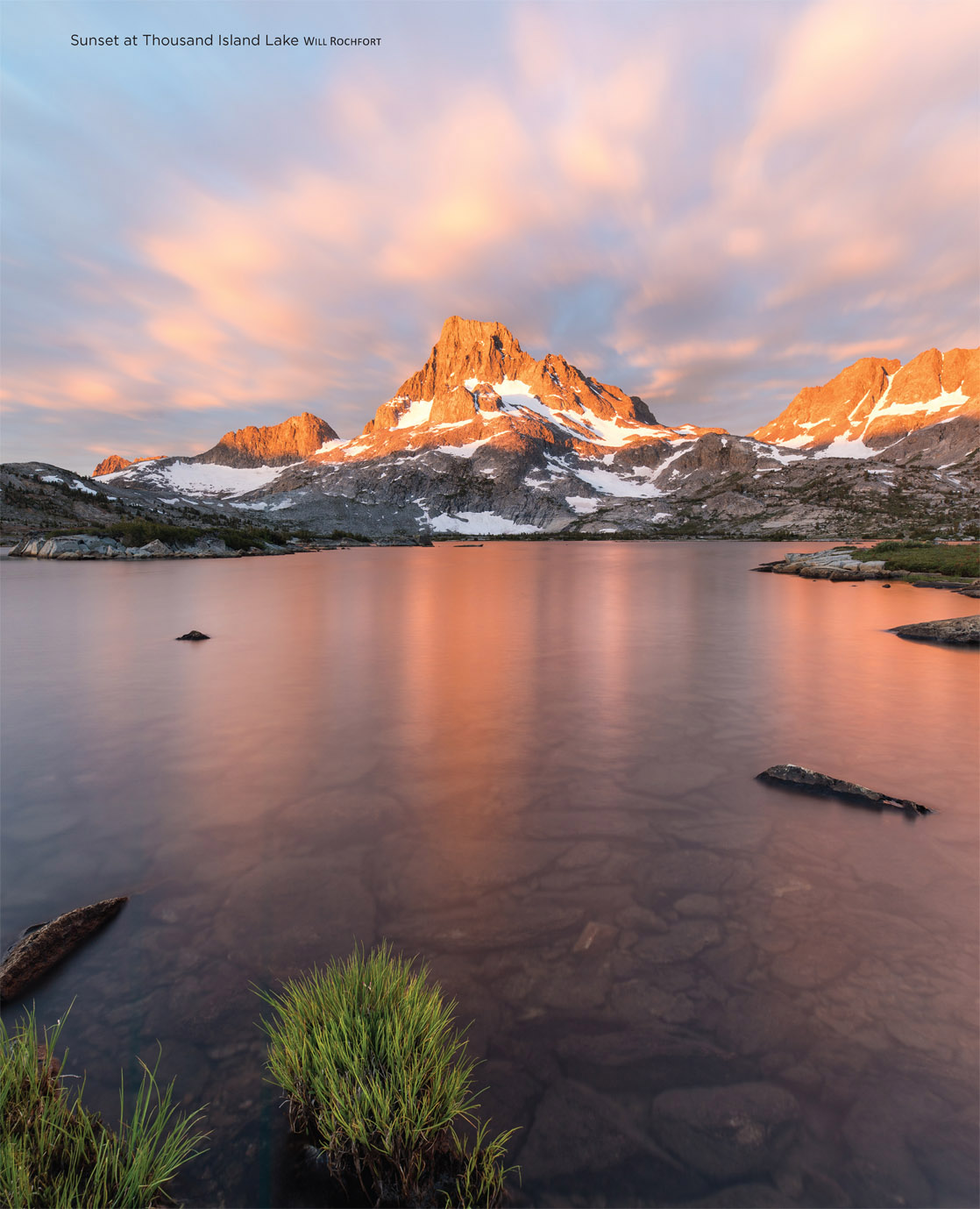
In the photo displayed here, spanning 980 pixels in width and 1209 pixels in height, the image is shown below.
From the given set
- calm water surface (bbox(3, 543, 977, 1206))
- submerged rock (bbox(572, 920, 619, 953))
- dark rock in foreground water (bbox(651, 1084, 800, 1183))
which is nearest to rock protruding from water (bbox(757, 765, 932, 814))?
calm water surface (bbox(3, 543, 977, 1206))

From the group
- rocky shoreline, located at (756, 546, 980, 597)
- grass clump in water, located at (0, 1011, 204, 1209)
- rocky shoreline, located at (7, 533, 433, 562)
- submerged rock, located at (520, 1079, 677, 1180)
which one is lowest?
submerged rock, located at (520, 1079, 677, 1180)

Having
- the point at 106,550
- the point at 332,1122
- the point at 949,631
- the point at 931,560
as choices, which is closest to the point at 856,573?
the point at 931,560

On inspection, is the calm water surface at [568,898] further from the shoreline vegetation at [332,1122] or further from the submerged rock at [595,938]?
the shoreline vegetation at [332,1122]

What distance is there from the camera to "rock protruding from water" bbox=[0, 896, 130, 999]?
522cm

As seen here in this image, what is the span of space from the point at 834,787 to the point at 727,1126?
21.1 feet

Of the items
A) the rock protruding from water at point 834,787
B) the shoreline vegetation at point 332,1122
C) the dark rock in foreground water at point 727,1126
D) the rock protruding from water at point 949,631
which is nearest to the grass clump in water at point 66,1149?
the shoreline vegetation at point 332,1122

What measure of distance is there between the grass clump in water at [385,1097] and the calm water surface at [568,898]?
32 cm

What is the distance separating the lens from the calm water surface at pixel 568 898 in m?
4.04

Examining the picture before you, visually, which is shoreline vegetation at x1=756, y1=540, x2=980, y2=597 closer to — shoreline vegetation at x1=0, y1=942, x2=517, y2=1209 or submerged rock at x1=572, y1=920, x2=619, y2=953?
submerged rock at x1=572, y1=920, x2=619, y2=953

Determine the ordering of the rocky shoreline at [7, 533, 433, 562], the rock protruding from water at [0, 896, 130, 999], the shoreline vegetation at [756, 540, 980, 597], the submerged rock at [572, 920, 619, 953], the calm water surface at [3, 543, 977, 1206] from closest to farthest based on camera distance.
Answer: the calm water surface at [3, 543, 977, 1206] < the rock protruding from water at [0, 896, 130, 999] < the submerged rock at [572, 920, 619, 953] < the shoreline vegetation at [756, 540, 980, 597] < the rocky shoreline at [7, 533, 433, 562]

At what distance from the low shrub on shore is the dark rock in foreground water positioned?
48786 mm

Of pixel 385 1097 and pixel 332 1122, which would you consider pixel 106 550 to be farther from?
pixel 385 1097

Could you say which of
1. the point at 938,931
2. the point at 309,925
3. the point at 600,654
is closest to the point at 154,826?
the point at 309,925

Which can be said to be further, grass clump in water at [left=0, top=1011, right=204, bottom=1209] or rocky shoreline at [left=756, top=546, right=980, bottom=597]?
rocky shoreline at [left=756, top=546, right=980, bottom=597]
